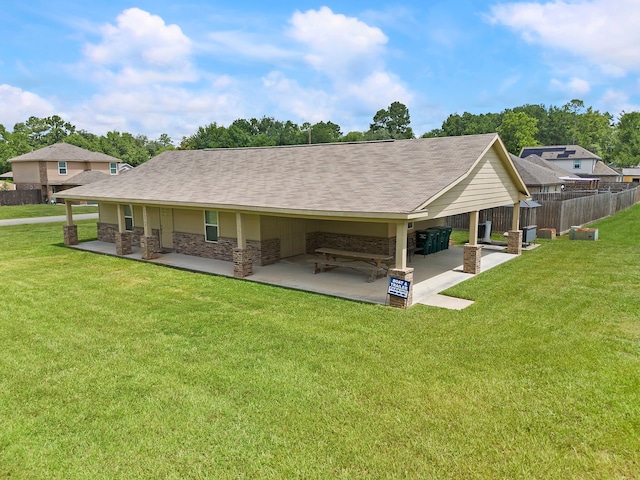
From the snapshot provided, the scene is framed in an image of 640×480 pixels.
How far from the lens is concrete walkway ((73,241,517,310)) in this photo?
37.6 ft

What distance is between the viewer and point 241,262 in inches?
528

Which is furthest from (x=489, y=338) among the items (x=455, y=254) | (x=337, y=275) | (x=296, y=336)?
(x=455, y=254)

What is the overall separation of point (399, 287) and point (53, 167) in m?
44.3

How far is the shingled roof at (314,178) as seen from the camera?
11680mm

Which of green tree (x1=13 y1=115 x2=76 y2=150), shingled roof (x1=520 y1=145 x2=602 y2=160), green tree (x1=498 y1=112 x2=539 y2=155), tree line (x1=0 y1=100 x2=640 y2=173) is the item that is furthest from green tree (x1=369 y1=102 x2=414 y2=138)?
green tree (x1=13 y1=115 x2=76 y2=150)

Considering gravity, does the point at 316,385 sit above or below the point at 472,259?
below

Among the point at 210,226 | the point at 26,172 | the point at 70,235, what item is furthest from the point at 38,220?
the point at 210,226

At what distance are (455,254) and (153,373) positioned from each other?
1271 cm

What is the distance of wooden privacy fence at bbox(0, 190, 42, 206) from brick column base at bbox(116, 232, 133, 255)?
30.6 m

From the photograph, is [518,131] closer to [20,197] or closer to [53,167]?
[53,167]

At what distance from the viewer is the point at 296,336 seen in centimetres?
869

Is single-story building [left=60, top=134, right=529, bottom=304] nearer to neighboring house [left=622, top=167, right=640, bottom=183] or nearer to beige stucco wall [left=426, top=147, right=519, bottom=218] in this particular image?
beige stucco wall [left=426, top=147, right=519, bottom=218]

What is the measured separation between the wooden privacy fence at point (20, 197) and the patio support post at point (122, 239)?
30500 millimetres

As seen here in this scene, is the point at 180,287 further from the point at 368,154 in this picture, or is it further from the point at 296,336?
the point at 368,154
